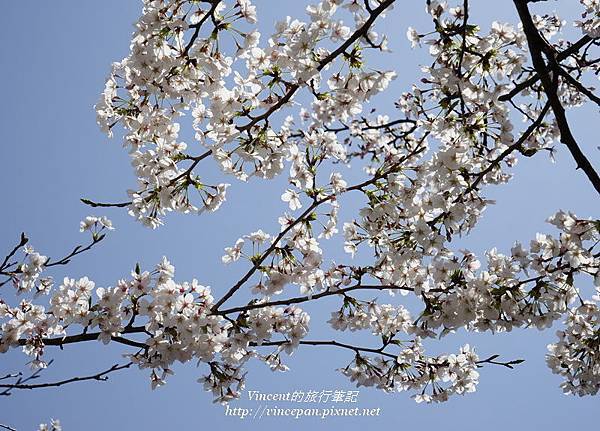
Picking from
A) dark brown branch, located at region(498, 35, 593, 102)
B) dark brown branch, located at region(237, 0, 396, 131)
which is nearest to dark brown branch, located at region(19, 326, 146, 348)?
dark brown branch, located at region(237, 0, 396, 131)

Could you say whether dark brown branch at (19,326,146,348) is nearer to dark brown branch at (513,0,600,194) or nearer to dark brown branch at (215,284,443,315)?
dark brown branch at (215,284,443,315)

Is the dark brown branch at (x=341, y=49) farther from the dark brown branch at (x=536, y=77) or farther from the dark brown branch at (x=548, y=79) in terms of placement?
the dark brown branch at (x=536, y=77)

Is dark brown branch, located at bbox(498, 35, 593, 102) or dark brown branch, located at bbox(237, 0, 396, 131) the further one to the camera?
dark brown branch, located at bbox(498, 35, 593, 102)

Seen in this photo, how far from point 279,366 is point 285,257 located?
1.19m

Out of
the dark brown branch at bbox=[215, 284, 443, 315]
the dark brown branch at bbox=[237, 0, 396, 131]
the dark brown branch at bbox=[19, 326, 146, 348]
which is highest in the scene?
the dark brown branch at bbox=[237, 0, 396, 131]

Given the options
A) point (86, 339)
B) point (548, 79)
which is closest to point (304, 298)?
point (86, 339)

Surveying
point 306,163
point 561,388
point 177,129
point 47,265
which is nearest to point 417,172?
point 306,163

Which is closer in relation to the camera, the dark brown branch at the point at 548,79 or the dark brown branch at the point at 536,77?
the dark brown branch at the point at 548,79

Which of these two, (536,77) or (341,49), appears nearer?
(341,49)

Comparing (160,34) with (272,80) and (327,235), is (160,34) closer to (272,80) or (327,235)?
(272,80)

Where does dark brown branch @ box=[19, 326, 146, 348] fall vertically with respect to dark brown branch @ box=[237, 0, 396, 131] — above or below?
below

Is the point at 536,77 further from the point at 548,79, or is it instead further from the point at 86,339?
the point at 86,339

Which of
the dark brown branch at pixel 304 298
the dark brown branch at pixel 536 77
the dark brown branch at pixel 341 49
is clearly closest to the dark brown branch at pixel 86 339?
the dark brown branch at pixel 304 298

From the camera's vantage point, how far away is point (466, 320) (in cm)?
495
